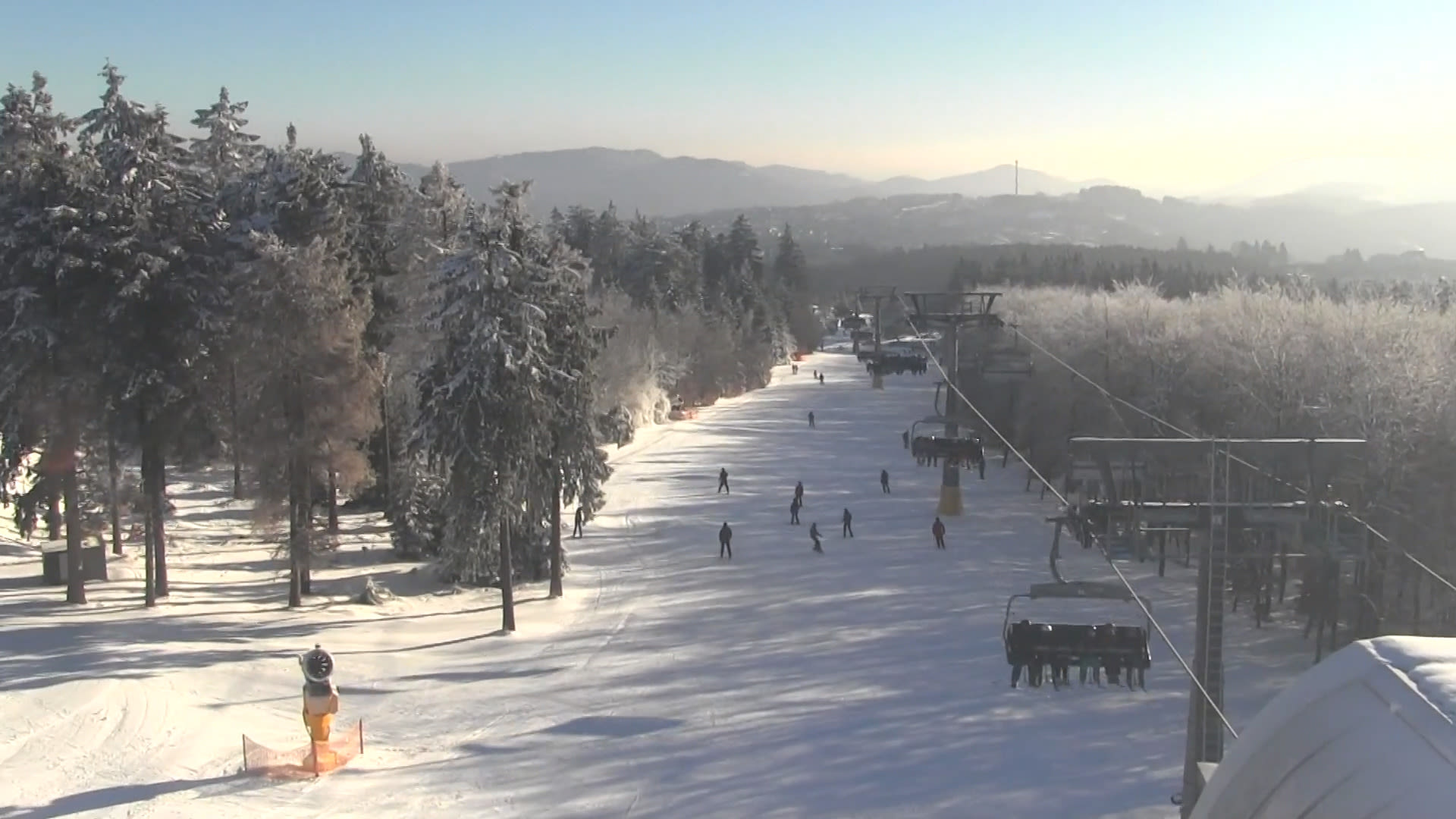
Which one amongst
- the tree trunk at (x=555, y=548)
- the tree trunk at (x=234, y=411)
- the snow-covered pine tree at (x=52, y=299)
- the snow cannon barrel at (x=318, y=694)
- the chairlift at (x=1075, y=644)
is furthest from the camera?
the tree trunk at (x=555, y=548)

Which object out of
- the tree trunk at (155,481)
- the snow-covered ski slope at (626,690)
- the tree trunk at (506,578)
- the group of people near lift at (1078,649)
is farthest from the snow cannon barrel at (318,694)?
the group of people near lift at (1078,649)

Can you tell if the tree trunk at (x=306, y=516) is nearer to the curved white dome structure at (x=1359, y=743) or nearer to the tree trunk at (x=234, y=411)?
the tree trunk at (x=234, y=411)

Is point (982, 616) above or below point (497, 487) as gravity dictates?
below

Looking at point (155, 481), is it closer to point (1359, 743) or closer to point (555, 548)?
point (555, 548)

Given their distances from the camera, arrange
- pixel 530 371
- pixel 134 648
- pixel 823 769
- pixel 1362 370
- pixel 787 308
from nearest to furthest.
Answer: pixel 823 769, pixel 134 648, pixel 530 371, pixel 1362 370, pixel 787 308

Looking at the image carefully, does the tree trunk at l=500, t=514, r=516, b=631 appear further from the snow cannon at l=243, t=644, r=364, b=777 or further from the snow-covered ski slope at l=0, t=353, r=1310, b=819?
the snow cannon at l=243, t=644, r=364, b=777

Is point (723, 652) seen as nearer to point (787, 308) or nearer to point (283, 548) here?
point (283, 548)

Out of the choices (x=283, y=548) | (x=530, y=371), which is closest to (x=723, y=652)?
(x=530, y=371)

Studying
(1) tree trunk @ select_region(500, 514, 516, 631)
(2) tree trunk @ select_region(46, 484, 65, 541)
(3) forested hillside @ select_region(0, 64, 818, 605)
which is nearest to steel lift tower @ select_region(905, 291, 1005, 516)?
(3) forested hillside @ select_region(0, 64, 818, 605)
